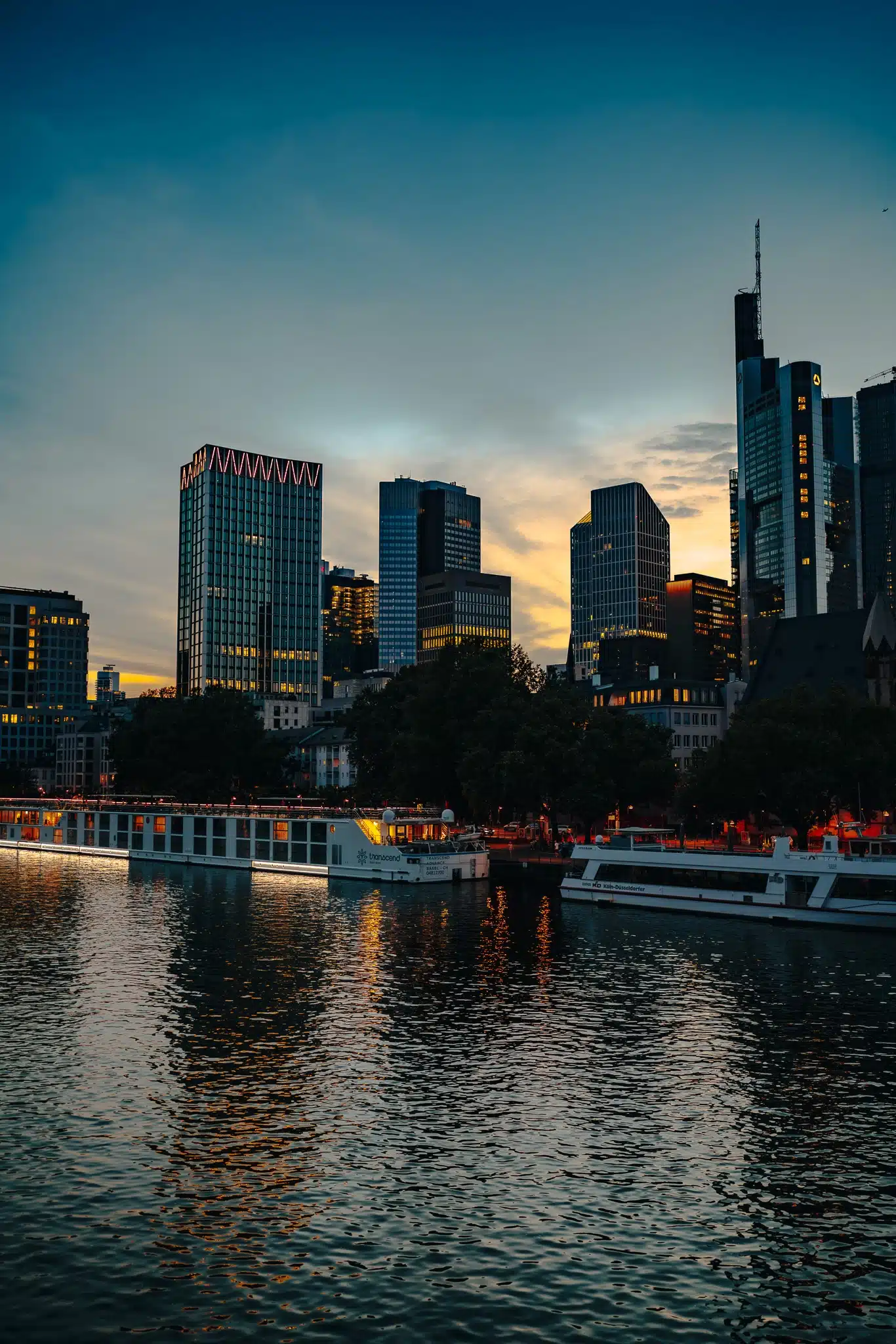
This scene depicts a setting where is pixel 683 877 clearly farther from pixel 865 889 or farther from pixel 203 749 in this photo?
pixel 203 749

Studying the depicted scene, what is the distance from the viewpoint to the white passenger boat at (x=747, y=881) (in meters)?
81.2

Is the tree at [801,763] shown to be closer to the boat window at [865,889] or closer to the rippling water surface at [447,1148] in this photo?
the boat window at [865,889]

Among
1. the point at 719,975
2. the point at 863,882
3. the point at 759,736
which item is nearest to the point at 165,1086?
the point at 719,975

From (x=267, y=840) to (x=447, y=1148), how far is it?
321 ft

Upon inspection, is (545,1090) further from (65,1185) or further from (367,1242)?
(65,1185)

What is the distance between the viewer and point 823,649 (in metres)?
182

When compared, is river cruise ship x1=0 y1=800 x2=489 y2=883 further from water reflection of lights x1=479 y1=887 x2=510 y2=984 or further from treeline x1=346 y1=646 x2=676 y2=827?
water reflection of lights x1=479 y1=887 x2=510 y2=984

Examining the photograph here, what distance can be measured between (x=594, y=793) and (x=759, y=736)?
20218 millimetres

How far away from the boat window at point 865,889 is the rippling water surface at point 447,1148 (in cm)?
1520

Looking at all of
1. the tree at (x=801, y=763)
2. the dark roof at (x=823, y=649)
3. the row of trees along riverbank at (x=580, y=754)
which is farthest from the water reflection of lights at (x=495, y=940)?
the dark roof at (x=823, y=649)

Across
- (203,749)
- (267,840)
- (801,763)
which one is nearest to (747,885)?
(801,763)

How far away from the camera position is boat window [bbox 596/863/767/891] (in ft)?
288

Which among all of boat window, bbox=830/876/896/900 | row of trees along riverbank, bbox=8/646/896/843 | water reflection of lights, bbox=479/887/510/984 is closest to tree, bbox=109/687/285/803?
row of trees along riverbank, bbox=8/646/896/843

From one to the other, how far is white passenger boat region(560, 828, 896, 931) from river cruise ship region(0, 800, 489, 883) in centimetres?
1638
